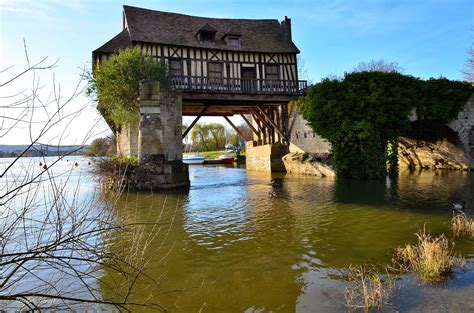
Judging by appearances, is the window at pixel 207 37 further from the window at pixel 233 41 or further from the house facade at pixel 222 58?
the window at pixel 233 41

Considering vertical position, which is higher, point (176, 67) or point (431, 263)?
point (176, 67)

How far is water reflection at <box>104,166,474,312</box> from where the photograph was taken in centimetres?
365

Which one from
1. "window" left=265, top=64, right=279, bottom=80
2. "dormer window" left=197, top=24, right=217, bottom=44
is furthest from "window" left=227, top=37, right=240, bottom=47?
"window" left=265, top=64, right=279, bottom=80

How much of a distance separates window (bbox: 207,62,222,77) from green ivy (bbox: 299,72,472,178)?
5.73 m

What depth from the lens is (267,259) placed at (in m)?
4.77

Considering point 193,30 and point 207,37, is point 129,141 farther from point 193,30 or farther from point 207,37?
point 193,30

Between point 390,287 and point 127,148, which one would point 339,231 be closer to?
point 390,287

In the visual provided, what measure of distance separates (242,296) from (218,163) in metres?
31.9

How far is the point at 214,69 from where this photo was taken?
1875 cm

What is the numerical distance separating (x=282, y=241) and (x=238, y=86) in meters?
13.9

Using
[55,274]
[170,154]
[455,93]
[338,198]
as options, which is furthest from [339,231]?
[455,93]

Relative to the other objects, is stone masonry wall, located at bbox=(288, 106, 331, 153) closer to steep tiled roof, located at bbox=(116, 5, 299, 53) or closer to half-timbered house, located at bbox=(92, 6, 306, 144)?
half-timbered house, located at bbox=(92, 6, 306, 144)

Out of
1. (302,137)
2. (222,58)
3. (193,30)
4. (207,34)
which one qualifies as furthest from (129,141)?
(302,137)

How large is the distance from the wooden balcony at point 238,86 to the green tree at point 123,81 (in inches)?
94.0
